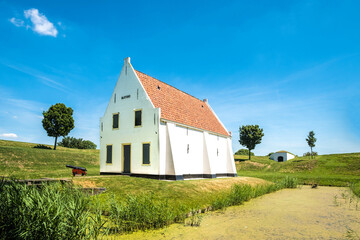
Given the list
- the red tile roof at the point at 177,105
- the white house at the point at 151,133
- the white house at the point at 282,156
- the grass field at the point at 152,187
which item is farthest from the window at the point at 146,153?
the white house at the point at 282,156

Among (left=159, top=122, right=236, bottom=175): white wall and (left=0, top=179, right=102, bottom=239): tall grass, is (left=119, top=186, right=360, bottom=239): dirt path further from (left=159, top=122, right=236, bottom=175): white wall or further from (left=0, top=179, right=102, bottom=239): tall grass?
(left=159, top=122, right=236, bottom=175): white wall

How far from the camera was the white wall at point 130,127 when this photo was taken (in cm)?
1711

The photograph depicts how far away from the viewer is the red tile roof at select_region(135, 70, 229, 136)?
1866cm

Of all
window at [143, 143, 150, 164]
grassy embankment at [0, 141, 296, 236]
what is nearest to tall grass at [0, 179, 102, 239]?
grassy embankment at [0, 141, 296, 236]

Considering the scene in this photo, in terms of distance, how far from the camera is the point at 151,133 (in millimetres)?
17203

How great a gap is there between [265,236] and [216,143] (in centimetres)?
1774

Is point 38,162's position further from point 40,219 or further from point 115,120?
point 40,219

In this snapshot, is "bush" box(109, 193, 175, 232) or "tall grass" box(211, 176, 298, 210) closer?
"bush" box(109, 193, 175, 232)

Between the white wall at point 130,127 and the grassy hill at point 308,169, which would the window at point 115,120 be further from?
the grassy hill at point 308,169

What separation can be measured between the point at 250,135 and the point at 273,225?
47.1m

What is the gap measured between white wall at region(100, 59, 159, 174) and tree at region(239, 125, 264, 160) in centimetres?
4037

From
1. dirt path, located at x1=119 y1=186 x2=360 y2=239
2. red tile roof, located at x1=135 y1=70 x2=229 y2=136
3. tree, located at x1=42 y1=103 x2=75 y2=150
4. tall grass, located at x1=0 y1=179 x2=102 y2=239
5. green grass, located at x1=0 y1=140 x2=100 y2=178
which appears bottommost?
dirt path, located at x1=119 y1=186 x2=360 y2=239

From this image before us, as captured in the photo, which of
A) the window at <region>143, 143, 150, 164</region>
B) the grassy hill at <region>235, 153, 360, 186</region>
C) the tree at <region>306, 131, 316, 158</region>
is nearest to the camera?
the window at <region>143, 143, 150, 164</region>

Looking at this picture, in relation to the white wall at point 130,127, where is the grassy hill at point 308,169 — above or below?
below
